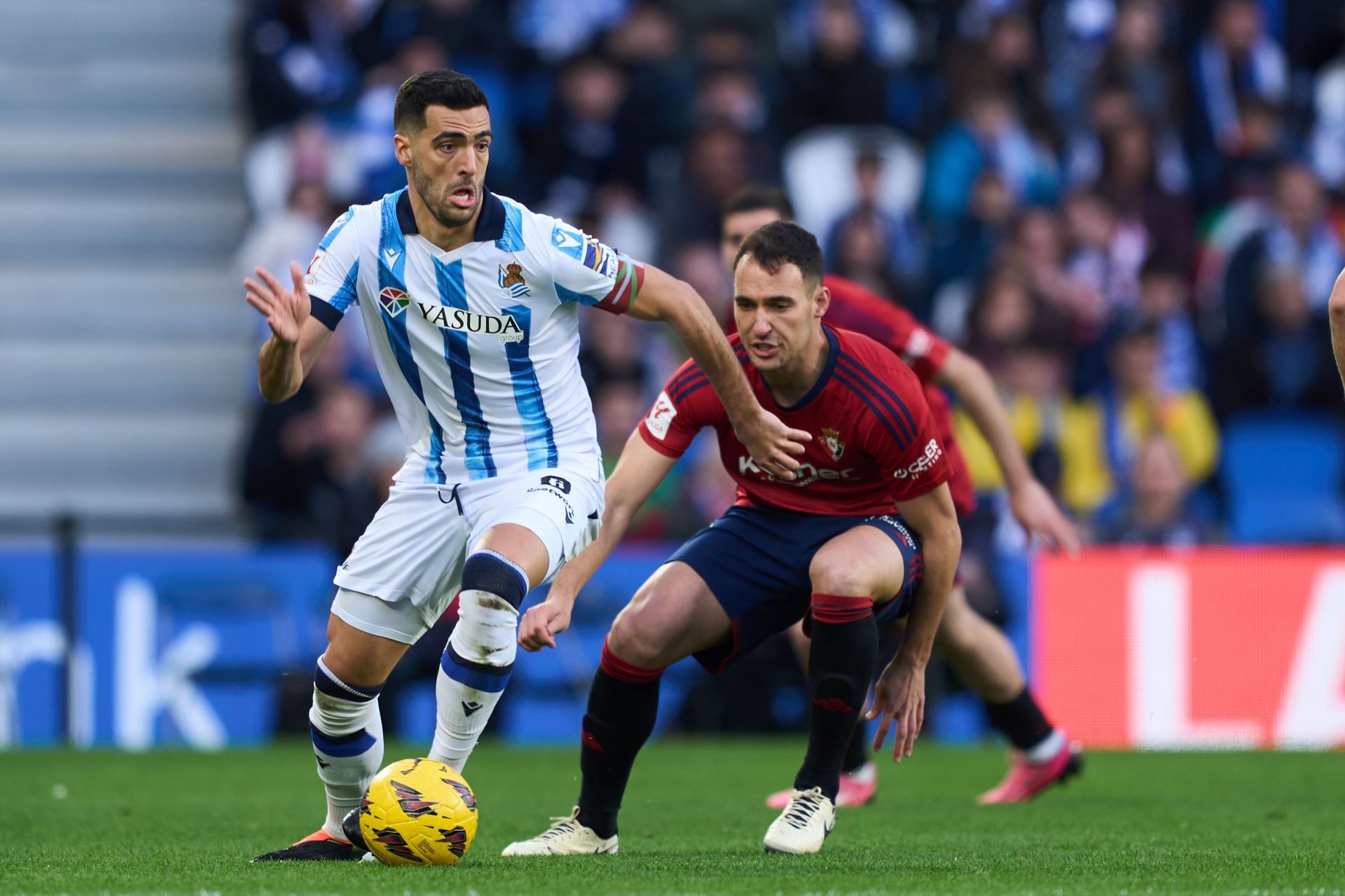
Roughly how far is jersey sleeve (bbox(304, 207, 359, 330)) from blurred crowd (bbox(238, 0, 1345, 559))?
5.50 meters

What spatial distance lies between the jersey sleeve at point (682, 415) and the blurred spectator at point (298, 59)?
8.62 metres

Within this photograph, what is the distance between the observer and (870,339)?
6117mm

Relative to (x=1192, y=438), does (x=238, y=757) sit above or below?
below

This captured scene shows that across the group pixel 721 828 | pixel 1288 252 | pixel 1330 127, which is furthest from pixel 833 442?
pixel 1330 127

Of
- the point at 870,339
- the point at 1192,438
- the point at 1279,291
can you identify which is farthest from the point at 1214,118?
the point at 870,339

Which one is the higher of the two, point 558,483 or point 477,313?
point 477,313

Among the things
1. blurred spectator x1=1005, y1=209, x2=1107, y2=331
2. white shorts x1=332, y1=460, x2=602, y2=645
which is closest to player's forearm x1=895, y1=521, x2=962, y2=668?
white shorts x1=332, y1=460, x2=602, y2=645

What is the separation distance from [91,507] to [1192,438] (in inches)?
291

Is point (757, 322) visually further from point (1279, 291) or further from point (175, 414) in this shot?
point (175, 414)

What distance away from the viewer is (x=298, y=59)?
14164 mm

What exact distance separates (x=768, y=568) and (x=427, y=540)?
106 centimetres

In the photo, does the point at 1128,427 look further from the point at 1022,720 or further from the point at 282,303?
the point at 282,303

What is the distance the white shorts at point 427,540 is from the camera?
558 cm

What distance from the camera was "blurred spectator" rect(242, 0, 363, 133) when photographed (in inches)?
552
